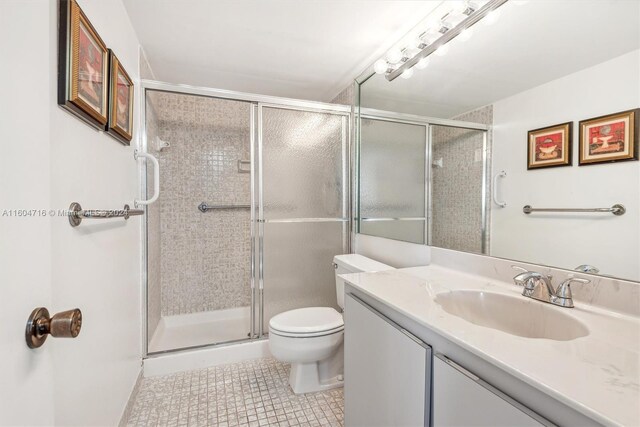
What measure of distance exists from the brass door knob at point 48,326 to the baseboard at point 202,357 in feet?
5.50

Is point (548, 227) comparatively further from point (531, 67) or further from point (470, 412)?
point (470, 412)

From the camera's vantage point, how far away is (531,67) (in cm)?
114

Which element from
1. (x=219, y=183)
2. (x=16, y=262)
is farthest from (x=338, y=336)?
(x=219, y=183)

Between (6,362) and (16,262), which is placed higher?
(16,262)

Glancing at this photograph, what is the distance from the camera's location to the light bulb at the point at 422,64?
1.67 m

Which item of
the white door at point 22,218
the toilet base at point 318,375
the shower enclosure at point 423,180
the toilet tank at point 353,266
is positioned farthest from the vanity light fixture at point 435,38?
the toilet base at point 318,375

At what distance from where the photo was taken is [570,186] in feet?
3.33

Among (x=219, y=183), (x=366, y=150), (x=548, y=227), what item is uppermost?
(x=366, y=150)

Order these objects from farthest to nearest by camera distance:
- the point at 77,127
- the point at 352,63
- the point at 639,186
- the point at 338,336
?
the point at 352,63 < the point at 338,336 < the point at 77,127 < the point at 639,186

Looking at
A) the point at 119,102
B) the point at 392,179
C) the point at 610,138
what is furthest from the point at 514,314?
the point at 119,102

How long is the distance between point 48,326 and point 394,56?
80.3 inches

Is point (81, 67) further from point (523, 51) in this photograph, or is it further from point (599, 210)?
point (599, 210)

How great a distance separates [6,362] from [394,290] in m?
1.03

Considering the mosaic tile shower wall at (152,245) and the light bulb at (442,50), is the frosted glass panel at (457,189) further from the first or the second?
the mosaic tile shower wall at (152,245)
